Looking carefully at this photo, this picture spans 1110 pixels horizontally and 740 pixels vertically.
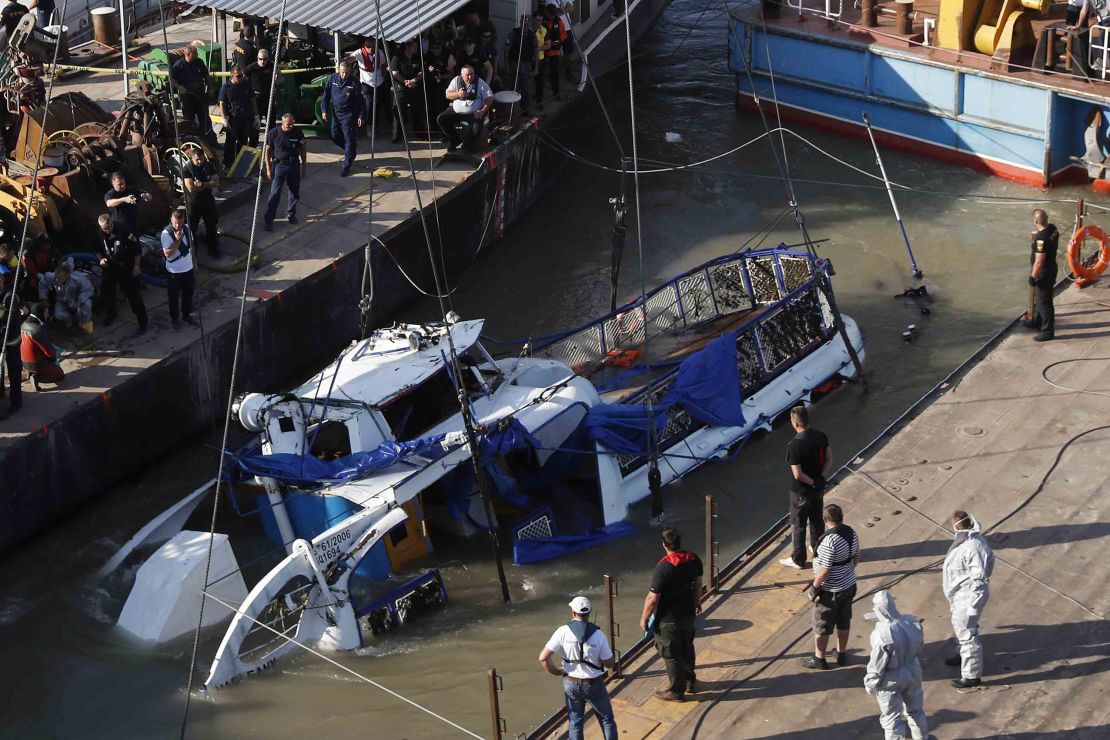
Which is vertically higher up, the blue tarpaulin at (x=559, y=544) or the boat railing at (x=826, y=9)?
the boat railing at (x=826, y=9)

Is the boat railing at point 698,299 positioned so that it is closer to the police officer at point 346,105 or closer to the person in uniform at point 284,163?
the person in uniform at point 284,163

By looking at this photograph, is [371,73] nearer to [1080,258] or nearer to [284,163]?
[284,163]

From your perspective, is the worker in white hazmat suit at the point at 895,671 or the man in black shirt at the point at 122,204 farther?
the man in black shirt at the point at 122,204

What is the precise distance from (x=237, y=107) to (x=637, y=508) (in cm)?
847

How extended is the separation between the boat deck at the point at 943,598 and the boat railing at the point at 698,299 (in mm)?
2756

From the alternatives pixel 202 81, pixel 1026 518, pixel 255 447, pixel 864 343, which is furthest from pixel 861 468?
pixel 202 81

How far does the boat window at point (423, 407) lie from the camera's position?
15.4m

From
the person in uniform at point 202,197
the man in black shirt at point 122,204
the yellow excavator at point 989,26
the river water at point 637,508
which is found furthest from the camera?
the yellow excavator at point 989,26

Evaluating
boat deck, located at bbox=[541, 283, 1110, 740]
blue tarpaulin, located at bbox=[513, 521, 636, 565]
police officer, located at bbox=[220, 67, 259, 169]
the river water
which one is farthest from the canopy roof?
boat deck, located at bbox=[541, 283, 1110, 740]

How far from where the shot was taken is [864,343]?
18453 millimetres

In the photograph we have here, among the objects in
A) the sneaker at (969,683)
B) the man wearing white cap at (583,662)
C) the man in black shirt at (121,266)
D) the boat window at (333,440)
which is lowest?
the sneaker at (969,683)

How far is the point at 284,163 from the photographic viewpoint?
18.8m

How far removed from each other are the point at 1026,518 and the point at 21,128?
44.3 ft

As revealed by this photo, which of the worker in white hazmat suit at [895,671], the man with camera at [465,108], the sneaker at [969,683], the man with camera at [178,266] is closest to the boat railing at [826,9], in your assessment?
the man with camera at [465,108]
